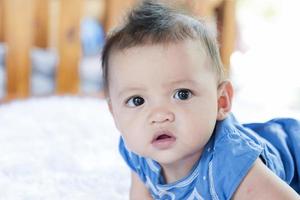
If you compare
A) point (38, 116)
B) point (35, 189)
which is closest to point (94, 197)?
point (35, 189)

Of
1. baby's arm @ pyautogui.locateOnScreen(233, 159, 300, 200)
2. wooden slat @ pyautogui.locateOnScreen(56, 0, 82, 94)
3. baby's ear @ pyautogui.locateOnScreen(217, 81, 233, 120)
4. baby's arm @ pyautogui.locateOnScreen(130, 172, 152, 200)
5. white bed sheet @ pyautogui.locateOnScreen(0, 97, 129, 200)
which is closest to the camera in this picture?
baby's arm @ pyautogui.locateOnScreen(233, 159, 300, 200)

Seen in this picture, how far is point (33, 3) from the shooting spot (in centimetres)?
212

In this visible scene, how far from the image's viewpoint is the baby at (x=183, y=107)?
82cm

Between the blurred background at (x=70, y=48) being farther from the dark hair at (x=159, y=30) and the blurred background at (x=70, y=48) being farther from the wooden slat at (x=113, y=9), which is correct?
the dark hair at (x=159, y=30)

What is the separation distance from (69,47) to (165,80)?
1365 millimetres

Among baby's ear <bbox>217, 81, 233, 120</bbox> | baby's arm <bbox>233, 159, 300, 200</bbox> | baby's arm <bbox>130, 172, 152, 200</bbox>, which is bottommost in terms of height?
baby's arm <bbox>130, 172, 152, 200</bbox>

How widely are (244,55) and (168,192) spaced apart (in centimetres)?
200

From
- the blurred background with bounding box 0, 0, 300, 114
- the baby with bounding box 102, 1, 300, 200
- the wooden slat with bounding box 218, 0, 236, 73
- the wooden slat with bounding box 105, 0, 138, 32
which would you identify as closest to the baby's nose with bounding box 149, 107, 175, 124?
the baby with bounding box 102, 1, 300, 200

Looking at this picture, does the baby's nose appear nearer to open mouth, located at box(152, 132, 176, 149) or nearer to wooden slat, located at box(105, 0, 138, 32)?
open mouth, located at box(152, 132, 176, 149)

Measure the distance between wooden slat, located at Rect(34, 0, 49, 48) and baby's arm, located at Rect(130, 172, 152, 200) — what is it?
1.32 meters

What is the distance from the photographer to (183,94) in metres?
0.84

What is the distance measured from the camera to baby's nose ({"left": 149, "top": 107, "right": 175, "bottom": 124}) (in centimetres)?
81

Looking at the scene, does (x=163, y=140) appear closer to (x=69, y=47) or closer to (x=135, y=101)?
(x=135, y=101)

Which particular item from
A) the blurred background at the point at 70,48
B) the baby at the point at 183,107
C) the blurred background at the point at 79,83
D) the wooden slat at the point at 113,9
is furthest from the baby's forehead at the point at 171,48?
the wooden slat at the point at 113,9
